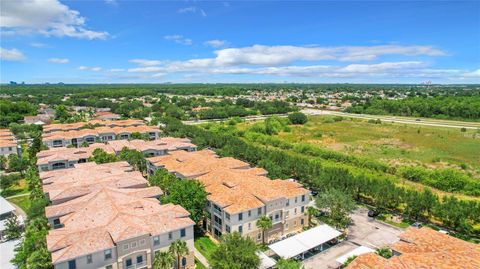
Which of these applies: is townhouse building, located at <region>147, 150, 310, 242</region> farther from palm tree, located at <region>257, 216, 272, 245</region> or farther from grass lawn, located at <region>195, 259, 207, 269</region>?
grass lawn, located at <region>195, 259, 207, 269</region>

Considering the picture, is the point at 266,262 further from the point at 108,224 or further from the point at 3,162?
the point at 3,162

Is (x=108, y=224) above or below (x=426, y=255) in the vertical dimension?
above

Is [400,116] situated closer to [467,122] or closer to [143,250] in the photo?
[467,122]

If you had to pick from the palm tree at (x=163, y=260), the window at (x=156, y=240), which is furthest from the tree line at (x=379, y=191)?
the palm tree at (x=163, y=260)

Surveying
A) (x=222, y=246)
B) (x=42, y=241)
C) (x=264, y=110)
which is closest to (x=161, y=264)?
(x=222, y=246)

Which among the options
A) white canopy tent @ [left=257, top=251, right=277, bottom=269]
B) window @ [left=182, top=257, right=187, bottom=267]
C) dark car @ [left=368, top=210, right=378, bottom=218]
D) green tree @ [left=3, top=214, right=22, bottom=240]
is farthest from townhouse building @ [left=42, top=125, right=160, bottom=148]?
white canopy tent @ [left=257, top=251, right=277, bottom=269]

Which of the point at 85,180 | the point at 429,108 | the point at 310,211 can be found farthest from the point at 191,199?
the point at 429,108
